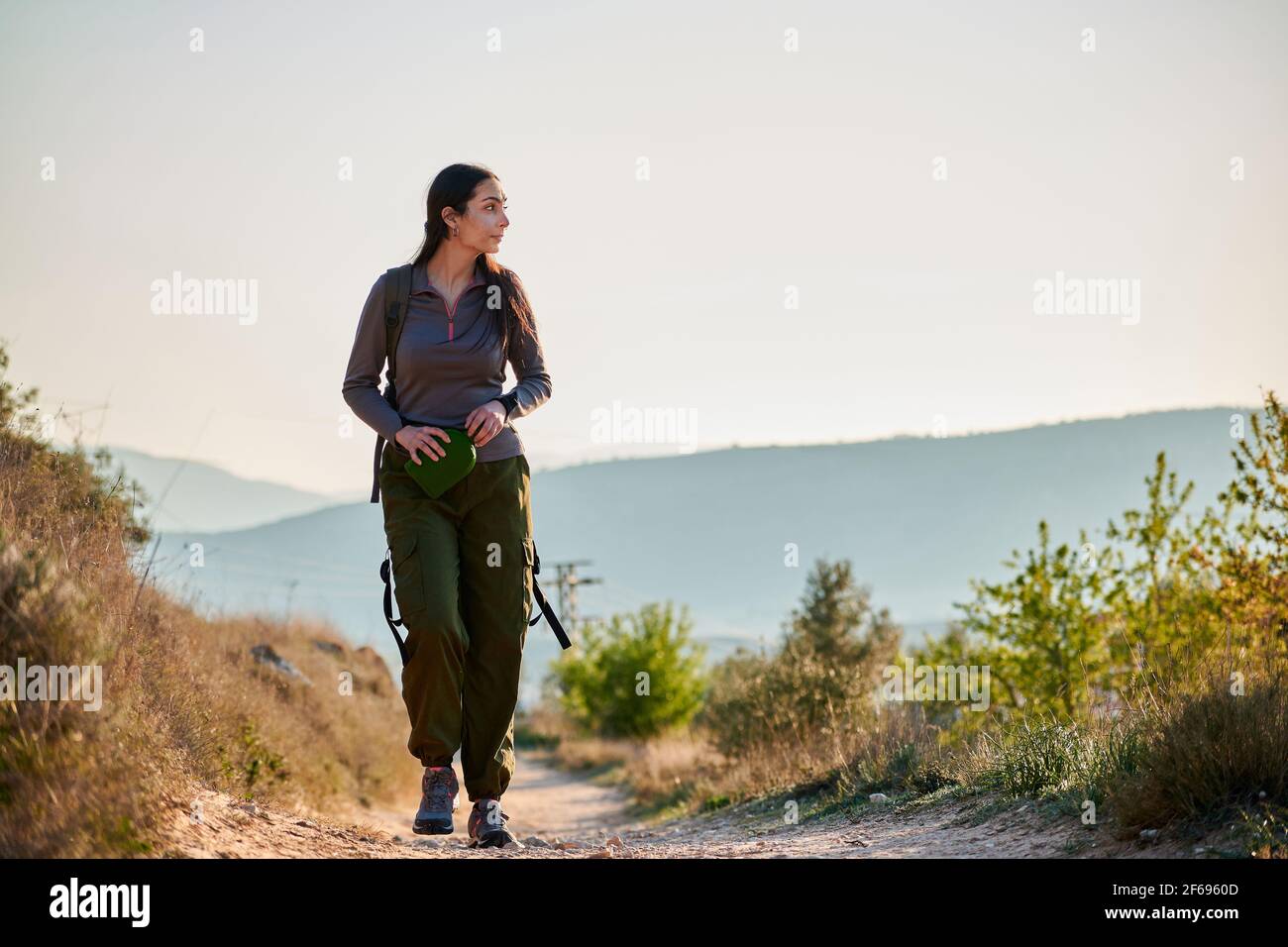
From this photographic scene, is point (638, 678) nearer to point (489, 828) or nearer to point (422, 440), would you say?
point (489, 828)

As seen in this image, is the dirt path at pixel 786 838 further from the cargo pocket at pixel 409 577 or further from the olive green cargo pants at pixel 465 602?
the cargo pocket at pixel 409 577

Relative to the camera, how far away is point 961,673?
2008 centimetres

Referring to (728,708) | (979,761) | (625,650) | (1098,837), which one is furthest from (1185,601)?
(625,650)

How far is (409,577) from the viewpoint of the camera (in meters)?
5.31

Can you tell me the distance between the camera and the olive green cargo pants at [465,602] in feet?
17.4

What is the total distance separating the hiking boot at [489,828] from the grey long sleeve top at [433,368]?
160 centimetres

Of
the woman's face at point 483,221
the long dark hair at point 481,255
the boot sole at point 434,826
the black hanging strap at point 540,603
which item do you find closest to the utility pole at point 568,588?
the black hanging strap at point 540,603

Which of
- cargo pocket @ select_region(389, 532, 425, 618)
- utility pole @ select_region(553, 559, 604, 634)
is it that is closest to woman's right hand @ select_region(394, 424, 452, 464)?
cargo pocket @ select_region(389, 532, 425, 618)

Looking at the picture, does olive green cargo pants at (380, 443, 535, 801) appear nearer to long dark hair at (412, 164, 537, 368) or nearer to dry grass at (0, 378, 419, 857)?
long dark hair at (412, 164, 537, 368)

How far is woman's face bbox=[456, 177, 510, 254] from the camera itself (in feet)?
18.2

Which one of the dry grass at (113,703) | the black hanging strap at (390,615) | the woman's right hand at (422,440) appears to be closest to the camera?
the dry grass at (113,703)
